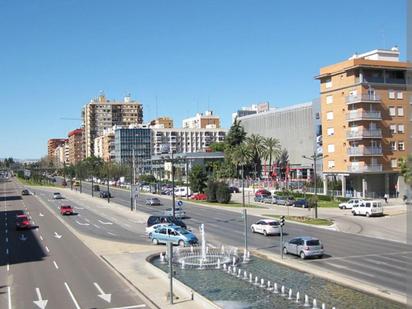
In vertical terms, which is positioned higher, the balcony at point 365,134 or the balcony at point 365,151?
the balcony at point 365,134

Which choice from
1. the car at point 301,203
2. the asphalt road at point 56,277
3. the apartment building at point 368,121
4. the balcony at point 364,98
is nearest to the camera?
the asphalt road at point 56,277

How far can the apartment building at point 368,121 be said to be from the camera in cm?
7788

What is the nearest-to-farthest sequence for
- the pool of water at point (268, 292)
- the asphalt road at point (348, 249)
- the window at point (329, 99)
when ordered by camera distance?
the pool of water at point (268, 292) < the asphalt road at point (348, 249) < the window at point (329, 99)

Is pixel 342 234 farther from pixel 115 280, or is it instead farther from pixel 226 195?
pixel 226 195

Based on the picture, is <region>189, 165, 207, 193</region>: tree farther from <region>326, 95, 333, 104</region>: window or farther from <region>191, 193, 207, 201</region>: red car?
<region>326, 95, 333, 104</region>: window

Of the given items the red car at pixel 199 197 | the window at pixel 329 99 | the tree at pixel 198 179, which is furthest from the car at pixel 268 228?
the tree at pixel 198 179

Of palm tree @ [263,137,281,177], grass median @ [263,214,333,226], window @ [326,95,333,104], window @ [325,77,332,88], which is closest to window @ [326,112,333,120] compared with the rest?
window @ [326,95,333,104]

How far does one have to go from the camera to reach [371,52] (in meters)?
82.7

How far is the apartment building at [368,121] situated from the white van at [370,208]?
19706mm

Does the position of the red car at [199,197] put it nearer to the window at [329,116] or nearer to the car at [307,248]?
the window at [329,116]

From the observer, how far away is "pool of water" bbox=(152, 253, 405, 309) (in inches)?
824

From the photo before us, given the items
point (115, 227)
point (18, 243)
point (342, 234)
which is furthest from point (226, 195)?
point (18, 243)

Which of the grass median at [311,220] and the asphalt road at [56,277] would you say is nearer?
the asphalt road at [56,277]

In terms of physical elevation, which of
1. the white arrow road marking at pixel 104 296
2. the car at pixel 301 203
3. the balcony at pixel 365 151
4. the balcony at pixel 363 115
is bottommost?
the white arrow road marking at pixel 104 296
